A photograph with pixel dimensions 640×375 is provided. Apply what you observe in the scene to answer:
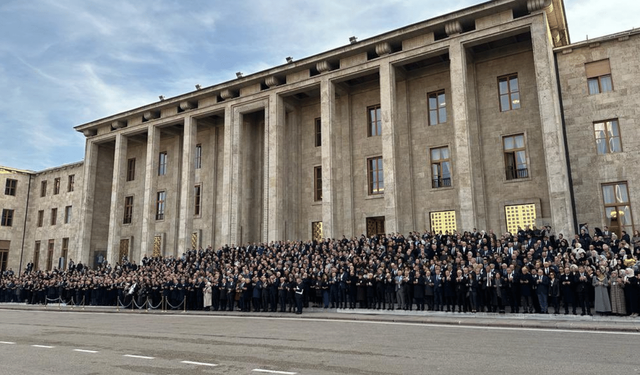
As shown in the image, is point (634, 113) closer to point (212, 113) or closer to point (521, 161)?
point (521, 161)

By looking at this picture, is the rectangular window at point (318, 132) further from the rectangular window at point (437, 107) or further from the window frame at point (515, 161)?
the window frame at point (515, 161)

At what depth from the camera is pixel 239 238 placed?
105ft

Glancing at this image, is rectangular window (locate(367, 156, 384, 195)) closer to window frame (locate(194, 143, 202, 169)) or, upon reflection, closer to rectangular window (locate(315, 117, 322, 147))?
rectangular window (locate(315, 117, 322, 147))

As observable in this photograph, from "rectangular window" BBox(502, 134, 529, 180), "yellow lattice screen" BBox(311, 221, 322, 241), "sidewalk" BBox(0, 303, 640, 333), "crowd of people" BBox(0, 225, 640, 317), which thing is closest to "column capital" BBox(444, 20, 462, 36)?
"rectangular window" BBox(502, 134, 529, 180)

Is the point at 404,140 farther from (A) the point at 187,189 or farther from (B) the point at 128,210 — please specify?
(B) the point at 128,210

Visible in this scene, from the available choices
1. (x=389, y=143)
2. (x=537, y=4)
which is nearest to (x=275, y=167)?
(x=389, y=143)

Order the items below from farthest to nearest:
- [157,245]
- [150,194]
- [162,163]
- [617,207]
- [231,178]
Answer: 1. [162,163]
2. [157,245]
3. [150,194]
4. [231,178]
5. [617,207]

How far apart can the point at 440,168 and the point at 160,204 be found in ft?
78.5

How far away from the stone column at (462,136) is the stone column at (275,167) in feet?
37.3

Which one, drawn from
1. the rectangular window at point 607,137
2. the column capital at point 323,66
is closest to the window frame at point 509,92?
the rectangular window at point 607,137

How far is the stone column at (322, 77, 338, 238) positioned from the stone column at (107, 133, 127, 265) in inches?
764

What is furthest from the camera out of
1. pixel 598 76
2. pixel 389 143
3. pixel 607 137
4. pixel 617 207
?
pixel 389 143

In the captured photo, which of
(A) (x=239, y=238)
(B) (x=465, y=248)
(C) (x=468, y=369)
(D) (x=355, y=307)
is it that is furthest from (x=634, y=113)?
(A) (x=239, y=238)

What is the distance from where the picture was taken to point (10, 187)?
157ft
